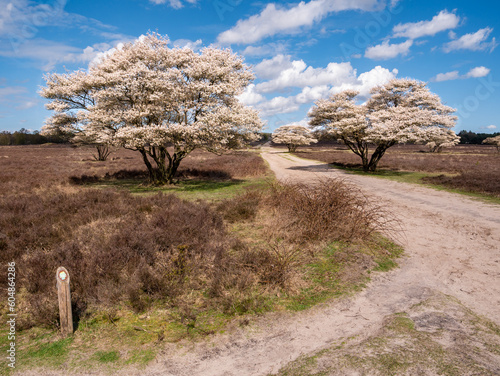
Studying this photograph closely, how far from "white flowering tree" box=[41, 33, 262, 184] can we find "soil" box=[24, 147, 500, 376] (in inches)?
496

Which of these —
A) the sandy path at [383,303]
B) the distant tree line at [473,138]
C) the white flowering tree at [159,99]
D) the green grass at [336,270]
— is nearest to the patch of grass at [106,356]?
the sandy path at [383,303]

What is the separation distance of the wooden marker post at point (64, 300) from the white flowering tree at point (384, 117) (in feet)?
82.2

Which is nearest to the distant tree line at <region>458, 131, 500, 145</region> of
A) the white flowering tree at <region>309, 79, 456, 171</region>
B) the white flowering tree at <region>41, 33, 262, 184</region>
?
the white flowering tree at <region>309, 79, 456, 171</region>

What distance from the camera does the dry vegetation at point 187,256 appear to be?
5.58 m

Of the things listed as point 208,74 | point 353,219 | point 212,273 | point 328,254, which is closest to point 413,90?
point 208,74

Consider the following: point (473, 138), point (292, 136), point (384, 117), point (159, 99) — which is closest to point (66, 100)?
point (159, 99)

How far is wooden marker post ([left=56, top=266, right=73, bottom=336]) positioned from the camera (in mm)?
4379

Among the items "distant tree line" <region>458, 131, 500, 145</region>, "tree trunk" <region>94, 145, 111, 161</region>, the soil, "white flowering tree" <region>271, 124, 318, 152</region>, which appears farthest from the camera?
"distant tree line" <region>458, 131, 500, 145</region>

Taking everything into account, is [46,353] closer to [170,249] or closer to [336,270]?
[170,249]

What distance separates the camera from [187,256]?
7.40 meters

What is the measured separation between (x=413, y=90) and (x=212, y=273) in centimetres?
3314

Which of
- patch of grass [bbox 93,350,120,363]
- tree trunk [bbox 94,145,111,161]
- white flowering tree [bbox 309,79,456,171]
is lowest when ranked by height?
patch of grass [bbox 93,350,120,363]

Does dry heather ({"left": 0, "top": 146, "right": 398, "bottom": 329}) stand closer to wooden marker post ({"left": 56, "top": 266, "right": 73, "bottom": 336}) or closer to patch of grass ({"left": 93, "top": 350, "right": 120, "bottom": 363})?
wooden marker post ({"left": 56, "top": 266, "right": 73, "bottom": 336})

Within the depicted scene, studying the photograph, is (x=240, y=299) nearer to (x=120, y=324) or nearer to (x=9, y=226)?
(x=120, y=324)
